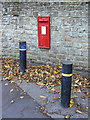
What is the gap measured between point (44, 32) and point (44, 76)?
176 centimetres

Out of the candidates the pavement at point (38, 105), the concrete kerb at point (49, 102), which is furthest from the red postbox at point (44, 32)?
the pavement at point (38, 105)

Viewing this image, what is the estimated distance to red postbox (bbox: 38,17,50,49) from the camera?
6.34 meters

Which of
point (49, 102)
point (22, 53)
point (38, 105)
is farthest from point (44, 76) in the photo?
point (38, 105)

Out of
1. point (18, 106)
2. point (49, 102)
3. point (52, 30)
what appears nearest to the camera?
point (18, 106)

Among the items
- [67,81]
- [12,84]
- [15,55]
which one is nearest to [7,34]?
[15,55]

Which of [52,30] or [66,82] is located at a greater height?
[52,30]

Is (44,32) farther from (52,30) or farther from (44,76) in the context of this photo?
(44,76)

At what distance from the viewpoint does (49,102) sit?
4.00 m

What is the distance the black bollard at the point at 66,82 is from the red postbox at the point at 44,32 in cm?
301

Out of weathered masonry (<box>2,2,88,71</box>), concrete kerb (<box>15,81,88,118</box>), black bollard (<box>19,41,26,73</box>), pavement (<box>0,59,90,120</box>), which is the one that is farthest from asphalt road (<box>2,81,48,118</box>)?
weathered masonry (<box>2,2,88,71</box>)

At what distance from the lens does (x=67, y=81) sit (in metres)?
3.59

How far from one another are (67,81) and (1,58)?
186 inches

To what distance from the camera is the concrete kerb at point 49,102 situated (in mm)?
3534

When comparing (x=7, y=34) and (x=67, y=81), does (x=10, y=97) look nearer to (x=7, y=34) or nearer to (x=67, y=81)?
(x=67, y=81)
